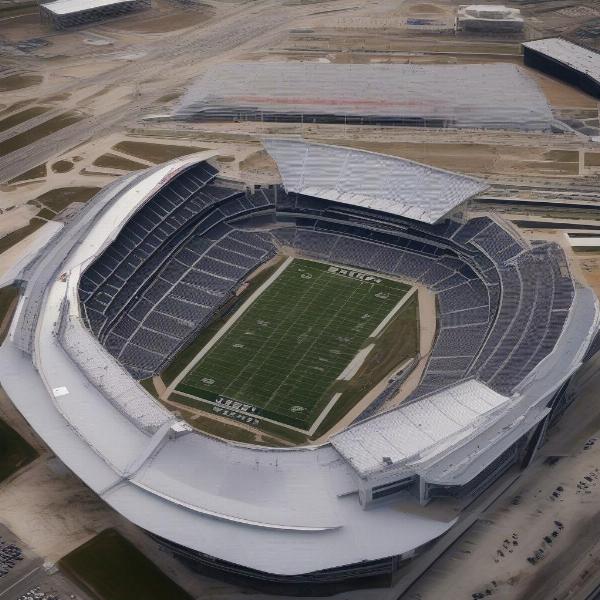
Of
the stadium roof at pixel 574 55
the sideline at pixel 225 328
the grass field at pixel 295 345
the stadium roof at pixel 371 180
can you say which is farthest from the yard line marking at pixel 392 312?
the stadium roof at pixel 574 55

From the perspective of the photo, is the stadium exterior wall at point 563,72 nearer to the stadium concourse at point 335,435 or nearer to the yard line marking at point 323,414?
the stadium concourse at point 335,435

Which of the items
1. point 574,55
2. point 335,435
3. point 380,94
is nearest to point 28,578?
point 335,435

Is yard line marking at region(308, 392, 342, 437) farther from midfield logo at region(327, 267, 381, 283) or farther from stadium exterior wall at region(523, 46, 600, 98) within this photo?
stadium exterior wall at region(523, 46, 600, 98)

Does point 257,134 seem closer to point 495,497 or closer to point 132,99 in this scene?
point 132,99

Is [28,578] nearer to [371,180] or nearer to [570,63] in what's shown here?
[371,180]

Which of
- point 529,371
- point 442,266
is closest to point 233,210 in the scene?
point 442,266
